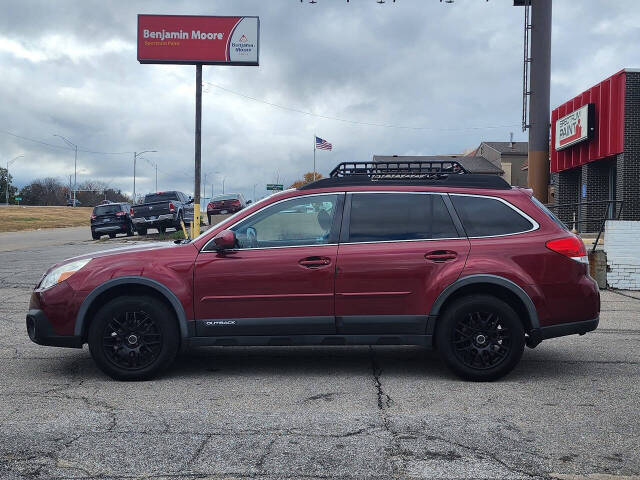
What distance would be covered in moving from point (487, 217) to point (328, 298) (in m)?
1.63

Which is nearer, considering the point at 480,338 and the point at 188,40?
the point at 480,338

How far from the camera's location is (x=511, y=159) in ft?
301

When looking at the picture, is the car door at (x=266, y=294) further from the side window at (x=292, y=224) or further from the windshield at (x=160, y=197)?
the windshield at (x=160, y=197)

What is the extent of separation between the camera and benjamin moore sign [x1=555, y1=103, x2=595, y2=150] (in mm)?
27594

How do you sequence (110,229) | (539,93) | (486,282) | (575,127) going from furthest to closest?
(110,229) → (539,93) → (575,127) → (486,282)

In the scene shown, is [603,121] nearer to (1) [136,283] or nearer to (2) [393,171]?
(2) [393,171]

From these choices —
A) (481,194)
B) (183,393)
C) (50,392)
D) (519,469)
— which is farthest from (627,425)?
(50,392)

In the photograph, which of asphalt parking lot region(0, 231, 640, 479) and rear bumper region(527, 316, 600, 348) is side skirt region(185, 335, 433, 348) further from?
rear bumper region(527, 316, 600, 348)

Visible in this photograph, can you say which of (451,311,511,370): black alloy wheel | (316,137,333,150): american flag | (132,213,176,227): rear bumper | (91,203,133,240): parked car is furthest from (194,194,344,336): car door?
(316,137,333,150): american flag

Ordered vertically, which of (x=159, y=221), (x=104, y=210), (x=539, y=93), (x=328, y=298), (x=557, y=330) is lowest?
(x=557, y=330)

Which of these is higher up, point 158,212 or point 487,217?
point 158,212

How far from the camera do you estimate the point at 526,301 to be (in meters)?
6.25

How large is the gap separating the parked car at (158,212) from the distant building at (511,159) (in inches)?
2424

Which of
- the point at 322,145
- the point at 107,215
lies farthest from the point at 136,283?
the point at 322,145
